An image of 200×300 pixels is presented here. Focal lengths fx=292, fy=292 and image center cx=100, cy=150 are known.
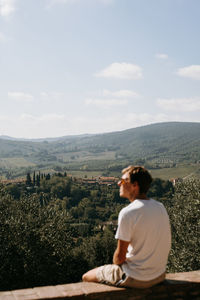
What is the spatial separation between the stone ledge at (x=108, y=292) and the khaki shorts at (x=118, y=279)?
0.09 metres

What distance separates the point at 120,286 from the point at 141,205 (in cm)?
149

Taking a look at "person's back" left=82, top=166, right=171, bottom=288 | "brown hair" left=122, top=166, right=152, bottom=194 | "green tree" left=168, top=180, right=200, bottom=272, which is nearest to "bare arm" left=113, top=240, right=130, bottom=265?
"person's back" left=82, top=166, right=171, bottom=288

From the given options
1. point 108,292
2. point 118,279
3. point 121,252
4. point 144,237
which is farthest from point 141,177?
point 108,292

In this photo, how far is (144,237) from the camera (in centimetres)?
461

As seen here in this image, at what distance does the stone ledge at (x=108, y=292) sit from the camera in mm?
4598

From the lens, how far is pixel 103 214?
111 m

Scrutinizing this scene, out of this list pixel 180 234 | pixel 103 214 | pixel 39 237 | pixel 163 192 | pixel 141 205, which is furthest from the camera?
pixel 163 192

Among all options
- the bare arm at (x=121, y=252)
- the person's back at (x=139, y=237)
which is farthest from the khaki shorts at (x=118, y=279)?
the bare arm at (x=121, y=252)

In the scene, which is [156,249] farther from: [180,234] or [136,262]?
[180,234]

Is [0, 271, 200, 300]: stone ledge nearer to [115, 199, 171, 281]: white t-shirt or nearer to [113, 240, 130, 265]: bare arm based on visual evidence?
[115, 199, 171, 281]: white t-shirt

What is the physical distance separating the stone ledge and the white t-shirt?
342mm

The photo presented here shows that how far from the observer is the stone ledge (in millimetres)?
4598

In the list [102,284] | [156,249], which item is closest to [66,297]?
[102,284]

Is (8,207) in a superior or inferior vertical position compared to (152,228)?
inferior
